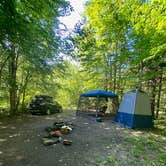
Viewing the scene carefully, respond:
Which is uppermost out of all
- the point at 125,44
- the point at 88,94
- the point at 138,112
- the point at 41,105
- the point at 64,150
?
the point at 125,44

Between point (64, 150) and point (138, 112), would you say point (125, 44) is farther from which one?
point (64, 150)

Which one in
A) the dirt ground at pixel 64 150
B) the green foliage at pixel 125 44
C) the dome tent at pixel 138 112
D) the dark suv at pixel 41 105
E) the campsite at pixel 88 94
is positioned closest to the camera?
the dirt ground at pixel 64 150

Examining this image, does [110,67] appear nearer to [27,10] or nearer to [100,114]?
[100,114]

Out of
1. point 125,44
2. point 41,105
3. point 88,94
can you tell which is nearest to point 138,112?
point 88,94

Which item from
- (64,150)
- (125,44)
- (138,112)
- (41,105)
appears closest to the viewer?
(64,150)

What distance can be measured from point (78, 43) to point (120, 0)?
3.22m

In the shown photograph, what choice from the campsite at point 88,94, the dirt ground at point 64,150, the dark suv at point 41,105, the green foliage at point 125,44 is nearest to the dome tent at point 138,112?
the campsite at point 88,94

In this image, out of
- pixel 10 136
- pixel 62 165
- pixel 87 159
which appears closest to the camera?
pixel 62 165

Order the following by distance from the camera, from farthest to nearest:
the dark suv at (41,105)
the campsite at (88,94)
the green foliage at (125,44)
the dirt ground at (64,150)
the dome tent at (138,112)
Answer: the dark suv at (41,105) < the dome tent at (138,112) < the green foliage at (125,44) < the campsite at (88,94) < the dirt ground at (64,150)

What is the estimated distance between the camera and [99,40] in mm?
14758

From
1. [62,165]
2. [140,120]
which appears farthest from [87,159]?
[140,120]

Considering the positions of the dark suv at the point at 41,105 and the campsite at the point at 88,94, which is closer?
the campsite at the point at 88,94

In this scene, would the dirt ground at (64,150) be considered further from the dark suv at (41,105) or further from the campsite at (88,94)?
the dark suv at (41,105)

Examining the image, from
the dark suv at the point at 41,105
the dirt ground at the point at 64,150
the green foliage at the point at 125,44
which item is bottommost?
the dirt ground at the point at 64,150
